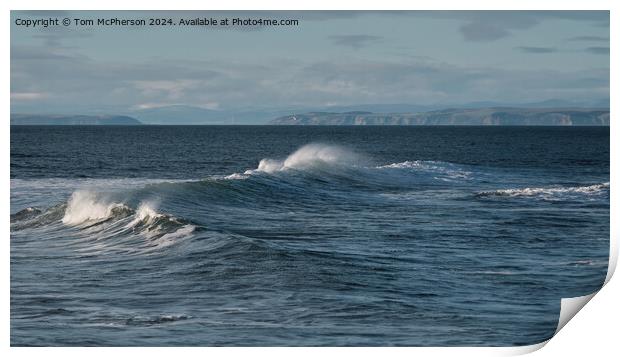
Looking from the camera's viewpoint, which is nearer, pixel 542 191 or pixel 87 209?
pixel 87 209

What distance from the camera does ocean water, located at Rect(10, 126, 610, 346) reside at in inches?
539

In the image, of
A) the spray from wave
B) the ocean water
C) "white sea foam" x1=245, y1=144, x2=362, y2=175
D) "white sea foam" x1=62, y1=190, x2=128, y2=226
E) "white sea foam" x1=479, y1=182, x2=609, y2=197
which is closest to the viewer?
the ocean water

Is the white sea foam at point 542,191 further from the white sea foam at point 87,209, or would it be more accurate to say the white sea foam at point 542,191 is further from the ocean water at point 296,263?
the white sea foam at point 87,209

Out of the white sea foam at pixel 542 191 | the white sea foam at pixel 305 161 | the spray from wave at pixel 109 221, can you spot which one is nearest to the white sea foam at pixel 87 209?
the spray from wave at pixel 109 221

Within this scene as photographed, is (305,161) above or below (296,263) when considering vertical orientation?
above

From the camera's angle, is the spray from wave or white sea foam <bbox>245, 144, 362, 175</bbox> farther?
white sea foam <bbox>245, 144, 362, 175</bbox>

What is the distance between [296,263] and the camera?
58.5 ft

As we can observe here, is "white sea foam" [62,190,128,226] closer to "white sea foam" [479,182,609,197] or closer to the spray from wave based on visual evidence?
the spray from wave

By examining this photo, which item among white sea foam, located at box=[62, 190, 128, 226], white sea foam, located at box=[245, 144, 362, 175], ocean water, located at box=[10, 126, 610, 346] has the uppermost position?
white sea foam, located at box=[245, 144, 362, 175]

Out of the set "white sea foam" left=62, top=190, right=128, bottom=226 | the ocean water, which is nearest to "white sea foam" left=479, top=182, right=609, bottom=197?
the ocean water

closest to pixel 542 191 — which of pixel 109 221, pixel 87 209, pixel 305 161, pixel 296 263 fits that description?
pixel 305 161

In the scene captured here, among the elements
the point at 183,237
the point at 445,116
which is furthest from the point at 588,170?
the point at 445,116

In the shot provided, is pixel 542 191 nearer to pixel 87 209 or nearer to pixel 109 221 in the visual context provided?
pixel 87 209

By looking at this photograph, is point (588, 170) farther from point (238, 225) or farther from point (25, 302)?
point (25, 302)
